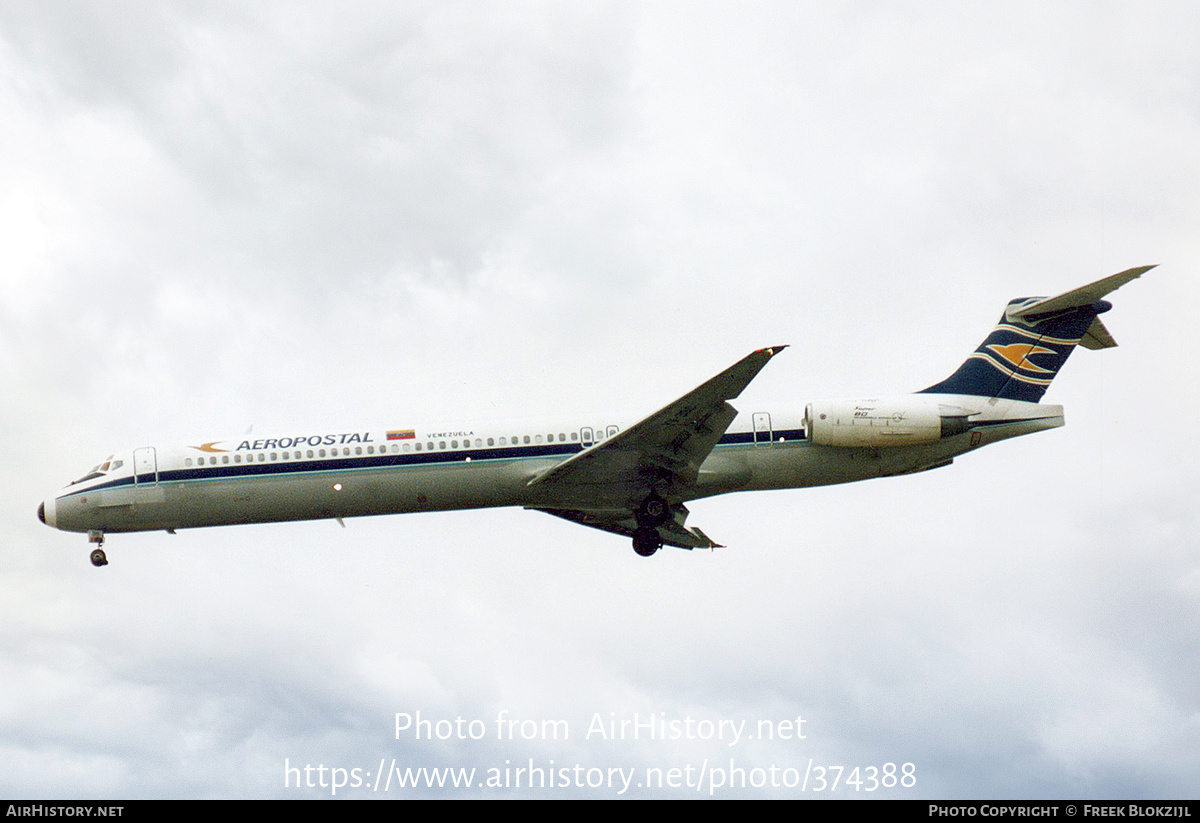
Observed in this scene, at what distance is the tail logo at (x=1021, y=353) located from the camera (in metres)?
28.0

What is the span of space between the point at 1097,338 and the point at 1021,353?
2.09m

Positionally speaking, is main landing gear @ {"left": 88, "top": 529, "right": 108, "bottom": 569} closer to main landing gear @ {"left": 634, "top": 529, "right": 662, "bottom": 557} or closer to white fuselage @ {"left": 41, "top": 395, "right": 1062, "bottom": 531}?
white fuselage @ {"left": 41, "top": 395, "right": 1062, "bottom": 531}

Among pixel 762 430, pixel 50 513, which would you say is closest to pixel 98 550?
pixel 50 513

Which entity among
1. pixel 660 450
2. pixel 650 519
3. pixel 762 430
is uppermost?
pixel 762 430

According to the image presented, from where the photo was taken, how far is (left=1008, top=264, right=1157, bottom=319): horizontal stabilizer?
27.0 metres

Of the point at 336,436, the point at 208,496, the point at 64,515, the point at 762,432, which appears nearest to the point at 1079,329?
the point at 762,432

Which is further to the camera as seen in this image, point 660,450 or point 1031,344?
point 1031,344

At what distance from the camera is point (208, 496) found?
27500 mm

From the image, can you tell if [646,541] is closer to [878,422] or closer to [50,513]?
[878,422]

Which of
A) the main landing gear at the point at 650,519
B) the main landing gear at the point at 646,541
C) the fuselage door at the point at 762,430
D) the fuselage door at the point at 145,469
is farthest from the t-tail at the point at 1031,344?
the fuselage door at the point at 145,469

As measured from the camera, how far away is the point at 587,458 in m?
26.4
